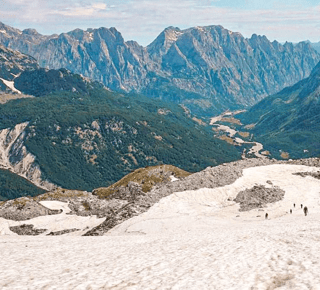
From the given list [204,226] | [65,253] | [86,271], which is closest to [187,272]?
[86,271]

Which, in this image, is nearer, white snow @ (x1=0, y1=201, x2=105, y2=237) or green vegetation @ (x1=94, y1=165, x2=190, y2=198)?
white snow @ (x1=0, y1=201, x2=105, y2=237)

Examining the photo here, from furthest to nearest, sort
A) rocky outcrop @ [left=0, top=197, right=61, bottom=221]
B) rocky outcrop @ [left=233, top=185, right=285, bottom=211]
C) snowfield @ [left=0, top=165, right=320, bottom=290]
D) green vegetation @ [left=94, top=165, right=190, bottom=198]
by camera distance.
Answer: green vegetation @ [left=94, top=165, right=190, bottom=198] < rocky outcrop @ [left=0, top=197, right=61, bottom=221] < rocky outcrop @ [left=233, top=185, right=285, bottom=211] < snowfield @ [left=0, top=165, right=320, bottom=290]

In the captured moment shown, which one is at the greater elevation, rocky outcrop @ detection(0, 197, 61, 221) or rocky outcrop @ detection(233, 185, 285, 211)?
rocky outcrop @ detection(233, 185, 285, 211)

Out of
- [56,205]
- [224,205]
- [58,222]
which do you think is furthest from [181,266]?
[56,205]

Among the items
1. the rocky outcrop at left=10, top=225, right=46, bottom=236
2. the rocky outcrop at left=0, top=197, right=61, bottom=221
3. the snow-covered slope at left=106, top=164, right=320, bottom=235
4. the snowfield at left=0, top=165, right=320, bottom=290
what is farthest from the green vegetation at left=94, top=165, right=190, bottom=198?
the snowfield at left=0, top=165, right=320, bottom=290

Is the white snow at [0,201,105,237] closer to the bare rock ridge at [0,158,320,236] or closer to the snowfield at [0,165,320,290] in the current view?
the bare rock ridge at [0,158,320,236]

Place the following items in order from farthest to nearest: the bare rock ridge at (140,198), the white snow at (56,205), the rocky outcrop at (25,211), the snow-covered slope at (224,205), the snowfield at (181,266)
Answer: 1. the white snow at (56,205)
2. the rocky outcrop at (25,211)
3. the bare rock ridge at (140,198)
4. the snow-covered slope at (224,205)
5. the snowfield at (181,266)

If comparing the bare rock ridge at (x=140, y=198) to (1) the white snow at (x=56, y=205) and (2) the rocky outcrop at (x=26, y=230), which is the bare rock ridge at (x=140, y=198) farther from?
(1) the white snow at (x=56, y=205)

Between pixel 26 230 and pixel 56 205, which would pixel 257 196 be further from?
pixel 56 205

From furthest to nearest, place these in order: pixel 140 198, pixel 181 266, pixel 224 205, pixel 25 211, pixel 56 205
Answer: pixel 56 205 < pixel 25 211 < pixel 140 198 < pixel 224 205 < pixel 181 266

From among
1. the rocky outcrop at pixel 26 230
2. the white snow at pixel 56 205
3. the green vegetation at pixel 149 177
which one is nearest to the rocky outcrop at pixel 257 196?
the green vegetation at pixel 149 177

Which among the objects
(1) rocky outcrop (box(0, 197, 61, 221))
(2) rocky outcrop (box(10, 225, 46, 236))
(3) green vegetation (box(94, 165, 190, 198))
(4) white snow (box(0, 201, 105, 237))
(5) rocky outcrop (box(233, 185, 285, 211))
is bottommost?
(2) rocky outcrop (box(10, 225, 46, 236))

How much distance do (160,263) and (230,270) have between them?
561 centimetres

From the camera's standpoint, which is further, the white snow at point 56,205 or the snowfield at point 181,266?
the white snow at point 56,205
